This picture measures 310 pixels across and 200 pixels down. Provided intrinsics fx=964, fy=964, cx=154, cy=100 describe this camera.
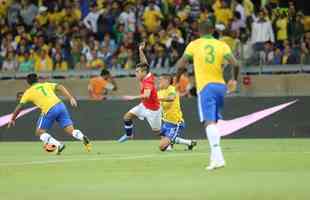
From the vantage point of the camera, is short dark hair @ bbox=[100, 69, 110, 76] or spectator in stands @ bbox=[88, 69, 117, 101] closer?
short dark hair @ bbox=[100, 69, 110, 76]

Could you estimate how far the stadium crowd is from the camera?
1066 inches

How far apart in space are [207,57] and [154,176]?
2334 mm

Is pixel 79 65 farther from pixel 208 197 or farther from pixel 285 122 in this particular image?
pixel 208 197

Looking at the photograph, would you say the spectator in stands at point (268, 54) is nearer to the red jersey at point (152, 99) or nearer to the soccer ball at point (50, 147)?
the red jersey at point (152, 99)

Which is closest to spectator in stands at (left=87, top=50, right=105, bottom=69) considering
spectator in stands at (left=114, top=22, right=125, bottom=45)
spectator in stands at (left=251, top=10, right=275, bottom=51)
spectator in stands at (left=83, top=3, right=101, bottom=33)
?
spectator in stands at (left=114, top=22, right=125, bottom=45)

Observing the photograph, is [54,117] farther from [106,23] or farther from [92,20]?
[92,20]

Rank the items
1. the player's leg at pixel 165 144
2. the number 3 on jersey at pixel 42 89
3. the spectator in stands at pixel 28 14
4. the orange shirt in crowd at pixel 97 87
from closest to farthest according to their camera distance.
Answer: the player's leg at pixel 165 144 → the number 3 on jersey at pixel 42 89 → the orange shirt in crowd at pixel 97 87 → the spectator in stands at pixel 28 14

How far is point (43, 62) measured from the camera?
2970 cm

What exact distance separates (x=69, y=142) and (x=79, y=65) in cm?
314

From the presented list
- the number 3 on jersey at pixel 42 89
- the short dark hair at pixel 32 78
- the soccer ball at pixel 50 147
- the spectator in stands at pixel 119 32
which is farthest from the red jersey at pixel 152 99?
the spectator in stands at pixel 119 32

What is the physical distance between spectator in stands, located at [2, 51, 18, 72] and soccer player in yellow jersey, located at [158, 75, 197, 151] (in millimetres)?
9463

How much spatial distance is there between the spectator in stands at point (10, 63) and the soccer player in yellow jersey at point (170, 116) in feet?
31.0

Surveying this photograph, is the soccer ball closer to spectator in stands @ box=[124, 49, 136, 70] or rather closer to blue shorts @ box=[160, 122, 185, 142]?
blue shorts @ box=[160, 122, 185, 142]

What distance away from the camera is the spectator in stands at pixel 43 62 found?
29.6 metres
